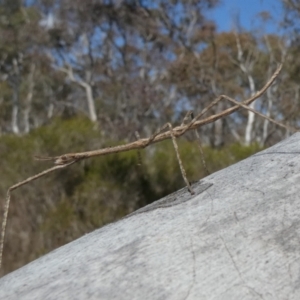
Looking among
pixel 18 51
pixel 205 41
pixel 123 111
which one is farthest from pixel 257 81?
pixel 18 51

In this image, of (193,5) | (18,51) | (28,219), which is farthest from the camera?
(18,51)

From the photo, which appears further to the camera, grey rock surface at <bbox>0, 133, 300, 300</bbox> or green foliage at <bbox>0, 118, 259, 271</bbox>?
green foliage at <bbox>0, 118, 259, 271</bbox>

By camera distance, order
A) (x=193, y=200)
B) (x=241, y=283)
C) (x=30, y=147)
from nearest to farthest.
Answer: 1. (x=241, y=283)
2. (x=193, y=200)
3. (x=30, y=147)

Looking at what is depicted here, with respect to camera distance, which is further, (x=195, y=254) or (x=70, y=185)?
(x=70, y=185)

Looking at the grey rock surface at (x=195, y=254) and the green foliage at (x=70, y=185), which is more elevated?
the green foliage at (x=70, y=185)

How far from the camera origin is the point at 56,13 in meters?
17.8

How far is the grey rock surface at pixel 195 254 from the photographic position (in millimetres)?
1168

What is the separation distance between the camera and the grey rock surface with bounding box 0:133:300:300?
1.17m

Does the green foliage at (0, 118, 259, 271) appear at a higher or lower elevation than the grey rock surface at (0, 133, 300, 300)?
higher

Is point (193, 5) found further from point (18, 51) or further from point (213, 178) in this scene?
point (213, 178)

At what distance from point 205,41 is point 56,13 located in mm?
5006

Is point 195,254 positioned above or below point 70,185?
below

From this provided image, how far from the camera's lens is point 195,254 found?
4.06 feet

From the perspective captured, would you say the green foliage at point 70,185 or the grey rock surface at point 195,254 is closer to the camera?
the grey rock surface at point 195,254
